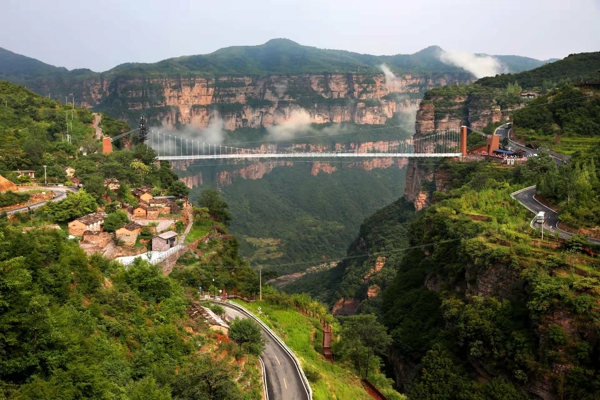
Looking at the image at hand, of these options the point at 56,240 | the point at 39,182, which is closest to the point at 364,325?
the point at 56,240

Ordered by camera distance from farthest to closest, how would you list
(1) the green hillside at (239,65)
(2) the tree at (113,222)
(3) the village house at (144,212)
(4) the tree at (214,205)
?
(1) the green hillside at (239,65) < (4) the tree at (214,205) < (3) the village house at (144,212) < (2) the tree at (113,222)

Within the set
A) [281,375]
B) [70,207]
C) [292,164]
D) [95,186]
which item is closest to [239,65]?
[292,164]

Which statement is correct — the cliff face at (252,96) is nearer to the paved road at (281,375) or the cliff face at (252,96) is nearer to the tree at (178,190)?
the tree at (178,190)

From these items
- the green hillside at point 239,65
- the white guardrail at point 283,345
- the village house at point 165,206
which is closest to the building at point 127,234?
the village house at point 165,206

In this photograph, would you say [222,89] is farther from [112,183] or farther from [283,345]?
[283,345]

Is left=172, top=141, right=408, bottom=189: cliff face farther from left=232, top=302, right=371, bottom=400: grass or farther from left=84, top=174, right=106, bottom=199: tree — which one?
left=232, top=302, right=371, bottom=400: grass

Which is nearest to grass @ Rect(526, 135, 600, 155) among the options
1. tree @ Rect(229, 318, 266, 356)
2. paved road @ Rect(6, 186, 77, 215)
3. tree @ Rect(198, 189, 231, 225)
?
tree @ Rect(198, 189, 231, 225)
